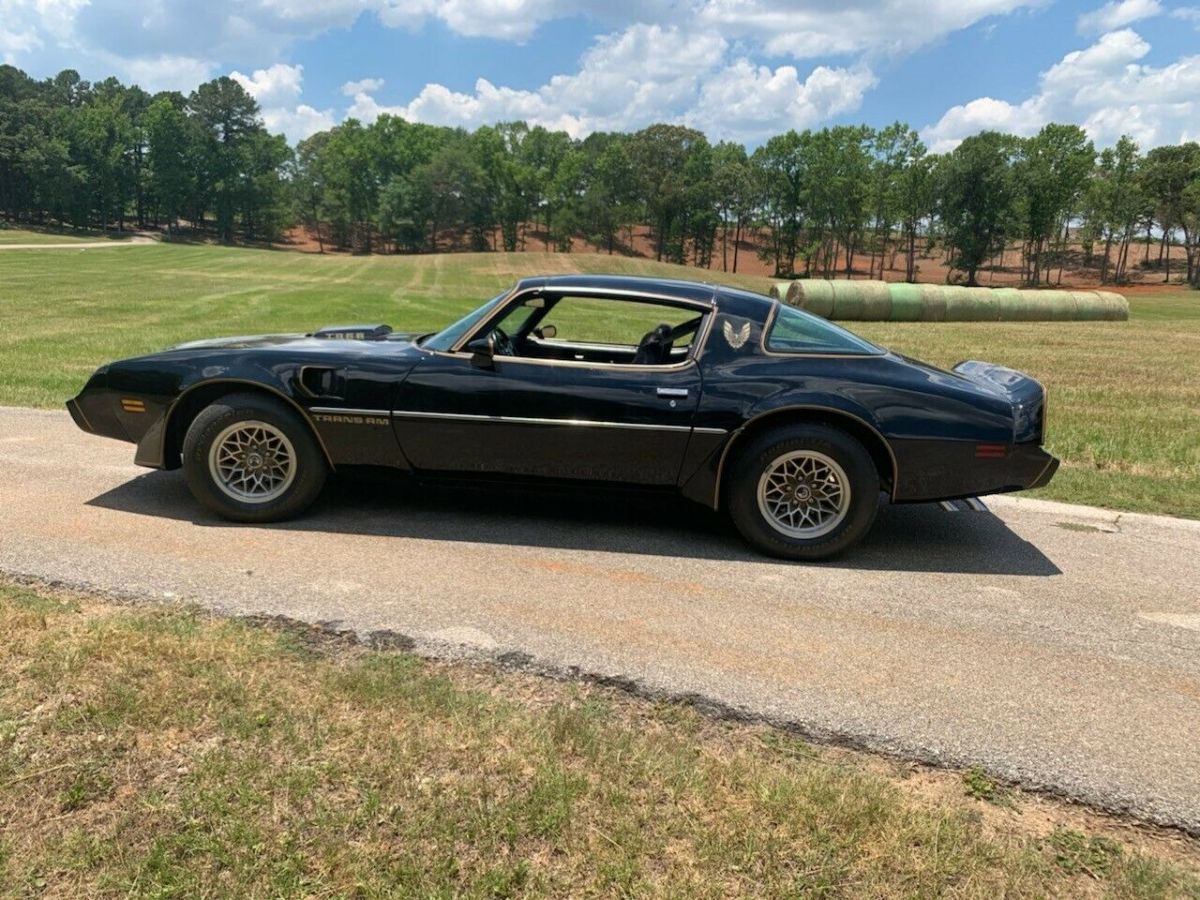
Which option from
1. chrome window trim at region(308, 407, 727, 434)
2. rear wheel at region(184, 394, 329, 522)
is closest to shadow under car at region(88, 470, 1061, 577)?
rear wheel at region(184, 394, 329, 522)

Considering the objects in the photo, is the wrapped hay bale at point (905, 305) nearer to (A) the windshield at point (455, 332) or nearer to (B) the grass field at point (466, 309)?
(B) the grass field at point (466, 309)

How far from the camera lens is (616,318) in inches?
180

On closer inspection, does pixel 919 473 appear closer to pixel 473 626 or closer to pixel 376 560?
pixel 473 626

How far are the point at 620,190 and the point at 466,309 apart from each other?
71.5 m

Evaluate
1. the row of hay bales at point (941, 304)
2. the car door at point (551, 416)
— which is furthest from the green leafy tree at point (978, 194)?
the car door at point (551, 416)

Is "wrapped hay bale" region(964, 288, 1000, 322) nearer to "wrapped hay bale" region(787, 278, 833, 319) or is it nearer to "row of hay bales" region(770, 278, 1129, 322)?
"row of hay bales" region(770, 278, 1129, 322)

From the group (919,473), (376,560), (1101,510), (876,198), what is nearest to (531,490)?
(376,560)

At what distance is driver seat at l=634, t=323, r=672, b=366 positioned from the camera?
193 inches

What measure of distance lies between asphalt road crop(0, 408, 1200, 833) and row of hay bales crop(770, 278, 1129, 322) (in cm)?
2620

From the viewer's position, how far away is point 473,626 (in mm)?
3482

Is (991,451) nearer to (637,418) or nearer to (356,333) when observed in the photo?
(637,418)

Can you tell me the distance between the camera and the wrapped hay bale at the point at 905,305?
3083 cm

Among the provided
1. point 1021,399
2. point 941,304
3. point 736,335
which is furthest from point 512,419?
point 941,304

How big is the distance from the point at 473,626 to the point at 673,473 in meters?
1.56
